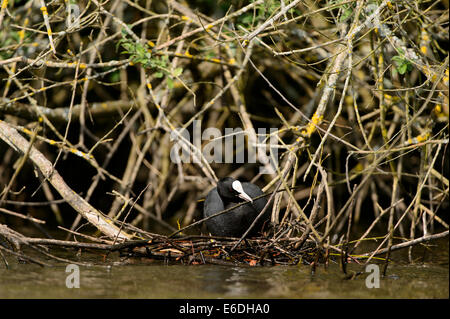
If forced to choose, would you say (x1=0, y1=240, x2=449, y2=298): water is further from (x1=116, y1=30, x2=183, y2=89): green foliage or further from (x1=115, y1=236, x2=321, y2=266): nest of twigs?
(x1=116, y1=30, x2=183, y2=89): green foliage

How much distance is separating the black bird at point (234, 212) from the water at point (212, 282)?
62cm

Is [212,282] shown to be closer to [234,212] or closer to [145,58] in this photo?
[234,212]

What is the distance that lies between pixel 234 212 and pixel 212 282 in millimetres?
1171

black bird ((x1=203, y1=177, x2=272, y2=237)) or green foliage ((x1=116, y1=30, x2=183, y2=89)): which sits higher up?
green foliage ((x1=116, y1=30, x2=183, y2=89))

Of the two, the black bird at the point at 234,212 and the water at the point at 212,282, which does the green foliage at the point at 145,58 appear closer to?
the black bird at the point at 234,212

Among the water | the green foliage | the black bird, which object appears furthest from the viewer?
the green foliage

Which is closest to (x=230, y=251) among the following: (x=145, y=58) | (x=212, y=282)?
(x=212, y=282)

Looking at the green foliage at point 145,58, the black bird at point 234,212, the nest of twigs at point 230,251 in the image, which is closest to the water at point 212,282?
the nest of twigs at point 230,251

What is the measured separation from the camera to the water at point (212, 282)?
4113 mm

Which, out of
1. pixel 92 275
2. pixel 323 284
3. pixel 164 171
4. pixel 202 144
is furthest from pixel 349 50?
pixel 202 144

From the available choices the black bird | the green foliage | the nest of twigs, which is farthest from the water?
the green foliage

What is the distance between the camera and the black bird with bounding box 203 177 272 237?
5551mm

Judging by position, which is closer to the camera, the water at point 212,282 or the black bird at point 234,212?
the water at point 212,282

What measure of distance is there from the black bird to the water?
0.62 meters
